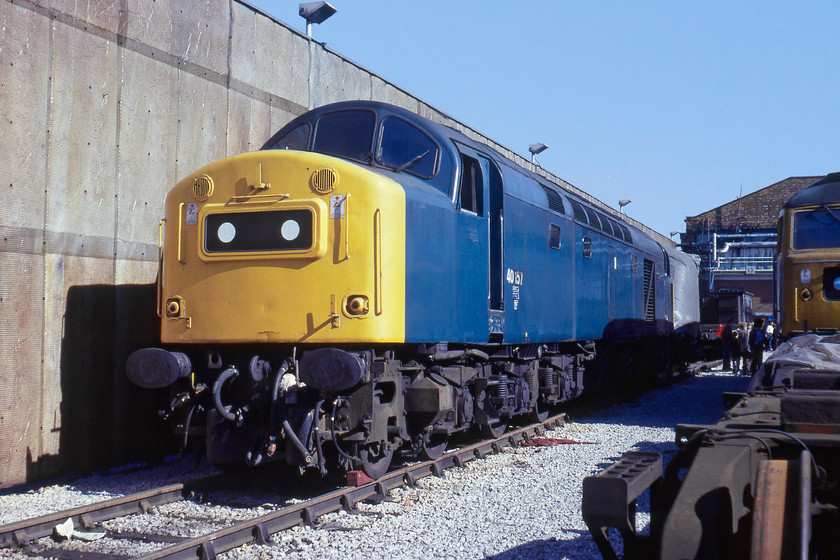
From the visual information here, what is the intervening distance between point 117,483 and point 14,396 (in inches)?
45.8

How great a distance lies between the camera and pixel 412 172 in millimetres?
7605

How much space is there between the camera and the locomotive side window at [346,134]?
7.53 m

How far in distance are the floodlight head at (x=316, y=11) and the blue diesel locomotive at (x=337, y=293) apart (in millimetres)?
3433

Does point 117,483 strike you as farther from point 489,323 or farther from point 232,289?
point 489,323

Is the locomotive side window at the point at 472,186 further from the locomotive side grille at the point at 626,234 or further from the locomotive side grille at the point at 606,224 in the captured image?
the locomotive side grille at the point at 626,234

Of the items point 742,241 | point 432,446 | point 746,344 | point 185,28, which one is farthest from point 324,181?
point 742,241

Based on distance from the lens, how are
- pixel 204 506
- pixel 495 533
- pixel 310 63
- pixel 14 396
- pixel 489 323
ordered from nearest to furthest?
1. pixel 495 533
2. pixel 204 506
3. pixel 14 396
4. pixel 489 323
5. pixel 310 63

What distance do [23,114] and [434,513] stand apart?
192 inches

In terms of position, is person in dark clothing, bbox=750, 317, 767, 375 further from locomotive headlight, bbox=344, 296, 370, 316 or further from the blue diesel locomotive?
locomotive headlight, bbox=344, 296, 370, 316

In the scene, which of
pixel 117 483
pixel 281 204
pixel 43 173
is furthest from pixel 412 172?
pixel 117 483

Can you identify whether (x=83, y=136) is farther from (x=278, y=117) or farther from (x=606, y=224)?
(x=606, y=224)

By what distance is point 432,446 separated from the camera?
8.08 meters

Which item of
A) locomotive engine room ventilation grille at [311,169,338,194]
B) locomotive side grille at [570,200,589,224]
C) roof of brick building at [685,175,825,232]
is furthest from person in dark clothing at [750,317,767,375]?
roof of brick building at [685,175,825,232]

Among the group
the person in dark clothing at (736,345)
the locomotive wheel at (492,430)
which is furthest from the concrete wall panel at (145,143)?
the person in dark clothing at (736,345)
